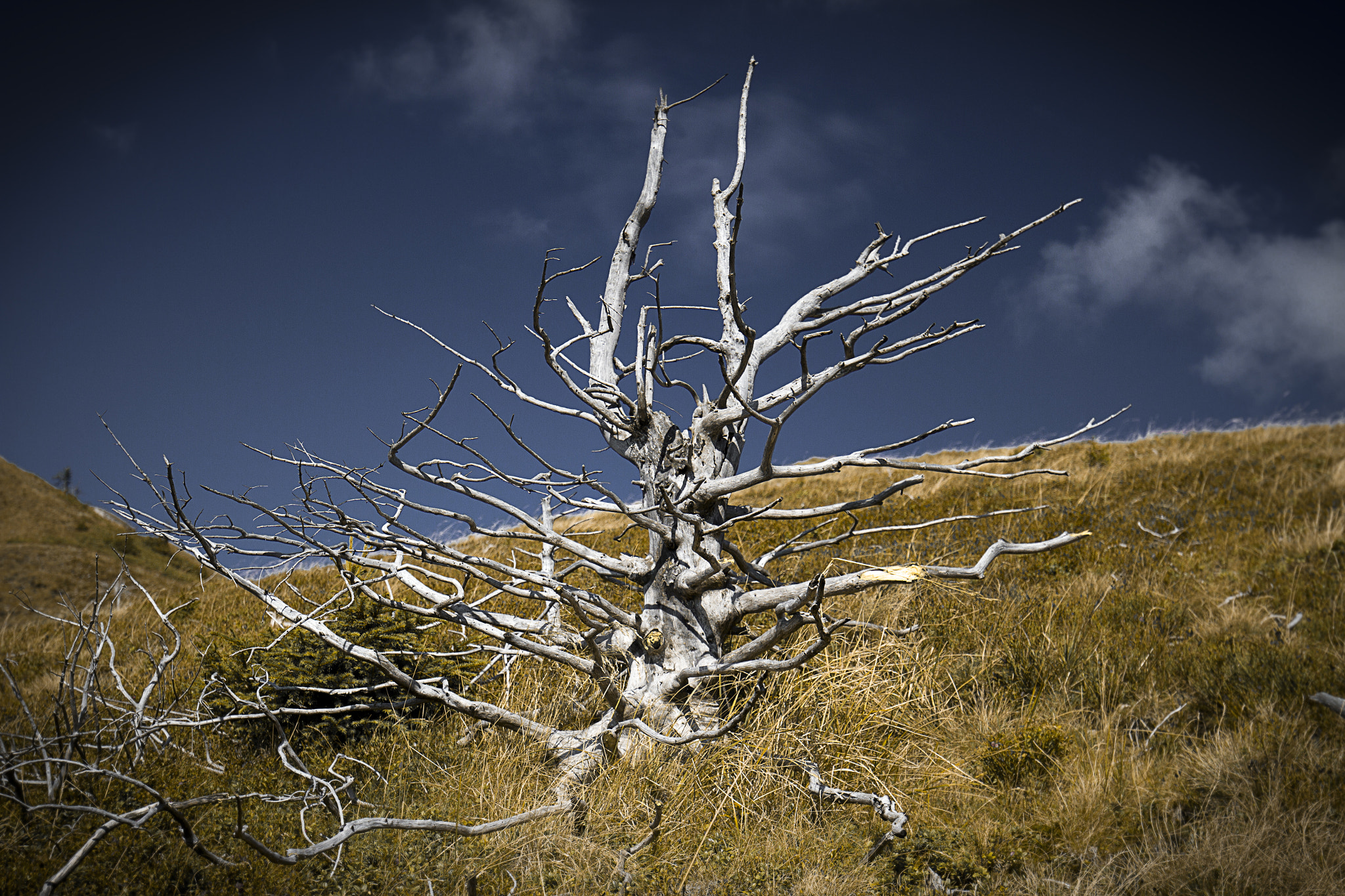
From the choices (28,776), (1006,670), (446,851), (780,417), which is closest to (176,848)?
(446,851)

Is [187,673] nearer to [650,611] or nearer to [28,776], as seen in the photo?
[28,776]

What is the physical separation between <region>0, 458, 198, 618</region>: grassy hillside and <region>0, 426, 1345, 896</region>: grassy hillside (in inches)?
193

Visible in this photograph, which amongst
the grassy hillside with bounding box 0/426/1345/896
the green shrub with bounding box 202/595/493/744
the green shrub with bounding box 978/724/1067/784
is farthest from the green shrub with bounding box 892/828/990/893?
the green shrub with bounding box 202/595/493/744

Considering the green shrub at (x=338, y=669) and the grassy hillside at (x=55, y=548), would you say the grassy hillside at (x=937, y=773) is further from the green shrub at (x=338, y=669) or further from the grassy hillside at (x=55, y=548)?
the grassy hillside at (x=55, y=548)

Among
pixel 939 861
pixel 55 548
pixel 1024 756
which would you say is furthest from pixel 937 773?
pixel 55 548

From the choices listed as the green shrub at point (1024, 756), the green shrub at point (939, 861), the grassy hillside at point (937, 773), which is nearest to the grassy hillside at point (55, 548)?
A: the grassy hillside at point (937, 773)

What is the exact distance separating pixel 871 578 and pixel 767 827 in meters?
1.33

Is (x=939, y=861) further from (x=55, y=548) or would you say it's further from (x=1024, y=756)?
(x=55, y=548)

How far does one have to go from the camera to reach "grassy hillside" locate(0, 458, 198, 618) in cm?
1095

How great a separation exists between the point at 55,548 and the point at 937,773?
1418 centimetres

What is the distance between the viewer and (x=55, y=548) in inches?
474

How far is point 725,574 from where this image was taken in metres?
4.15

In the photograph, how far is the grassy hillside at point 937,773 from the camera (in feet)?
10.4

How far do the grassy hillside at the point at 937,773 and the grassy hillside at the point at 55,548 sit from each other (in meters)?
4.91
